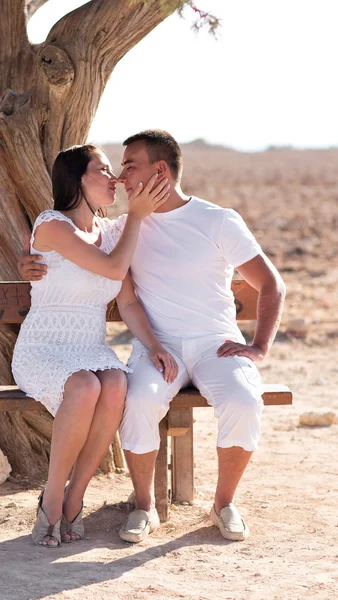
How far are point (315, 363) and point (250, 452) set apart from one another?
503 cm

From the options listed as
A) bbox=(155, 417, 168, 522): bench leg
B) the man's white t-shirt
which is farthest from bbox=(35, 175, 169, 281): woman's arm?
bbox=(155, 417, 168, 522): bench leg

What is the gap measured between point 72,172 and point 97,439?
121cm

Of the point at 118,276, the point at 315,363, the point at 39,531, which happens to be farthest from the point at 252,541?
the point at 315,363

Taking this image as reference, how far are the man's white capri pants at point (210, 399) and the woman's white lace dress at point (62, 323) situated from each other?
0.15m

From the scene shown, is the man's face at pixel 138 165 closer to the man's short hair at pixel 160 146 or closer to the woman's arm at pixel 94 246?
the man's short hair at pixel 160 146

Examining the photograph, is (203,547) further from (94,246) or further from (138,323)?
(94,246)

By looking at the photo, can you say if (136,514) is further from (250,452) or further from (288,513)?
(288,513)

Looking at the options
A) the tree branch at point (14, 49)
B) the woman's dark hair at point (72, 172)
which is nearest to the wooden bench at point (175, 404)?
the woman's dark hair at point (72, 172)

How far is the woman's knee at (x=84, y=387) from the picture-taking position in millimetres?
4105

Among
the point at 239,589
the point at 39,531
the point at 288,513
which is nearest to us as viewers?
the point at 239,589

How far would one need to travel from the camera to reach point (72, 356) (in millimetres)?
4316

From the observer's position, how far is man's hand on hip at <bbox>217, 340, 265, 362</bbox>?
451 cm

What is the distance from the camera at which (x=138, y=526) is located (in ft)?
13.9

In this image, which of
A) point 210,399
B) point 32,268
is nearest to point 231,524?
point 210,399
